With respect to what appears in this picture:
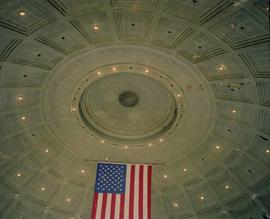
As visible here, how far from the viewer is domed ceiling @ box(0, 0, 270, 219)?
17.1 meters

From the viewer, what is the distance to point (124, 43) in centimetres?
1942

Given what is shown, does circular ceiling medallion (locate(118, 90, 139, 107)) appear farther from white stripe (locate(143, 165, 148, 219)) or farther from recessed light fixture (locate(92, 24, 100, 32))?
recessed light fixture (locate(92, 24, 100, 32))

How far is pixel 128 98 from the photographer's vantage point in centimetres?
2392

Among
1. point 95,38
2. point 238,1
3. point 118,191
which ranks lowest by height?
point 118,191

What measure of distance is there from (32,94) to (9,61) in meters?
3.42

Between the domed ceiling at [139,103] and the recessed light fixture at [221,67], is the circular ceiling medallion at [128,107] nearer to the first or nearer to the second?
the domed ceiling at [139,103]

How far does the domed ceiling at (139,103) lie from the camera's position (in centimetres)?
1706

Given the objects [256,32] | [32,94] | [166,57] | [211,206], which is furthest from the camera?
[211,206]

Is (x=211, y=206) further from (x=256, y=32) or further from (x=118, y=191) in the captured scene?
(x=256, y=32)

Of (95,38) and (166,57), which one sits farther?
(166,57)

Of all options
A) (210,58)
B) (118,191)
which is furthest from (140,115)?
(210,58)

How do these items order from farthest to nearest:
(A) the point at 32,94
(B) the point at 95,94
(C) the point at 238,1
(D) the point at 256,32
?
1. (B) the point at 95,94
2. (A) the point at 32,94
3. (D) the point at 256,32
4. (C) the point at 238,1

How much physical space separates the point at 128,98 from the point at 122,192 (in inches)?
264

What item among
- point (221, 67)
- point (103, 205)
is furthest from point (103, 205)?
point (221, 67)
